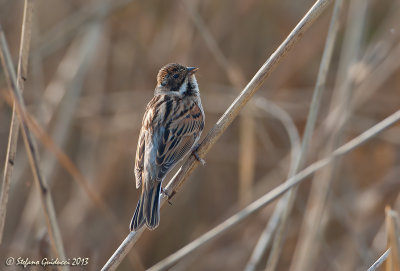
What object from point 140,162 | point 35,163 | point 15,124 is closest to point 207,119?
point 140,162

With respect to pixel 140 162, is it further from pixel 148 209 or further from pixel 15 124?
pixel 15 124

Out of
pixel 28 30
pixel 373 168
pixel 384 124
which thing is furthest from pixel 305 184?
pixel 28 30

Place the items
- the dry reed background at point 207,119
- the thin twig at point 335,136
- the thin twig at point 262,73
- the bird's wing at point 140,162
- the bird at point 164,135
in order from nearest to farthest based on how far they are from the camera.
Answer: the thin twig at point 262,73 → the bird at point 164,135 → the bird's wing at point 140,162 → the thin twig at point 335,136 → the dry reed background at point 207,119

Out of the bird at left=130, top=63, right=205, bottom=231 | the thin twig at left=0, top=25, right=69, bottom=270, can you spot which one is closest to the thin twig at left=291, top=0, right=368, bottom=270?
the bird at left=130, top=63, right=205, bottom=231

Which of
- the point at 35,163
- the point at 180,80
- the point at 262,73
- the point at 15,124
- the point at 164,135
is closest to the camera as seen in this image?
the point at 35,163

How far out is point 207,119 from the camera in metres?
5.27

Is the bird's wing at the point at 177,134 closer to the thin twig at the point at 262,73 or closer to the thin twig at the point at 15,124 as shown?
the thin twig at the point at 262,73

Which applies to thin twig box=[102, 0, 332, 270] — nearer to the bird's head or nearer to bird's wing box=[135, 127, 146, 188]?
bird's wing box=[135, 127, 146, 188]

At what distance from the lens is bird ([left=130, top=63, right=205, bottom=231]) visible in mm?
2938

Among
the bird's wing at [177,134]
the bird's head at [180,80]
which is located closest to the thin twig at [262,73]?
the bird's wing at [177,134]

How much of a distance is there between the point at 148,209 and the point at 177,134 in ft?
2.31

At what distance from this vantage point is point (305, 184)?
5.57 meters

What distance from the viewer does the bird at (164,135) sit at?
2.94 meters

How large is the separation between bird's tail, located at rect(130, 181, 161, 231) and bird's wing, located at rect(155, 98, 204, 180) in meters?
0.10
